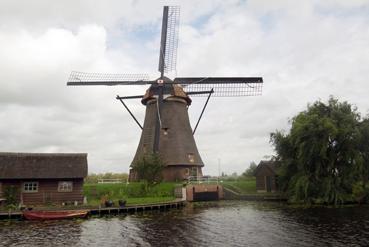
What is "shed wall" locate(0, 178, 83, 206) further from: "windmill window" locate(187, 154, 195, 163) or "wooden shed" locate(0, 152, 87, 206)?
"windmill window" locate(187, 154, 195, 163)

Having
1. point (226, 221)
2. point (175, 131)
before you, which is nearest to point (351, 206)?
point (226, 221)

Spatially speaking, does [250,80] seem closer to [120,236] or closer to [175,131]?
[175,131]

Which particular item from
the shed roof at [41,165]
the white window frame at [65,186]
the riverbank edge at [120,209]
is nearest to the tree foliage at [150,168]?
the riverbank edge at [120,209]

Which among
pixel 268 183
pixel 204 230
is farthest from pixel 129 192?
pixel 204 230

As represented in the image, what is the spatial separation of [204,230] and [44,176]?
676 inches

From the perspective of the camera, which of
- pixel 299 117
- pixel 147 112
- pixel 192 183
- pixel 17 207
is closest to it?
pixel 17 207

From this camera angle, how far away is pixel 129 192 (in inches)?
1583

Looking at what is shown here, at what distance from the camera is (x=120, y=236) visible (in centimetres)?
2053

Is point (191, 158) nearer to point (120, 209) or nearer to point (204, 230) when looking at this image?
point (120, 209)

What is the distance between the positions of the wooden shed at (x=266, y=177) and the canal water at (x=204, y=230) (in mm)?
14786

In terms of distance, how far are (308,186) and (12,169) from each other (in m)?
25.3

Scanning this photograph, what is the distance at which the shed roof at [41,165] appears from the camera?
108 ft

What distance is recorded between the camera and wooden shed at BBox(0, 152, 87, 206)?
3306 centimetres

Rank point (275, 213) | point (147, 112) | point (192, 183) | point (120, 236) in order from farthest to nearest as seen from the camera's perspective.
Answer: point (147, 112), point (192, 183), point (275, 213), point (120, 236)
